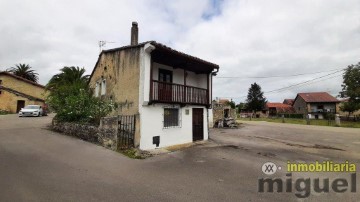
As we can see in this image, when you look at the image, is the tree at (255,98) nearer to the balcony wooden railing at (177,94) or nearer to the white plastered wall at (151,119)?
the balcony wooden railing at (177,94)

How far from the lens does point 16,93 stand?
30.7m

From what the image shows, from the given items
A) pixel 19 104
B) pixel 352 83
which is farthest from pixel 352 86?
pixel 19 104

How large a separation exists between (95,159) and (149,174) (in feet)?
8.53

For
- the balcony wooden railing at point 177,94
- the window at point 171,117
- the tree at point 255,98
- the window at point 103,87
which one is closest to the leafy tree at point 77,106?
the window at point 103,87

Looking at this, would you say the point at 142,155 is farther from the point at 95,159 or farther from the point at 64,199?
the point at 64,199

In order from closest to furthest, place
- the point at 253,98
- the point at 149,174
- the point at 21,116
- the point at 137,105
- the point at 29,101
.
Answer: the point at 149,174
the point at 137,105
the point at 21,116
the point at 29,101
the point at 253,98

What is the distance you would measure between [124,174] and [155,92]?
5676mm

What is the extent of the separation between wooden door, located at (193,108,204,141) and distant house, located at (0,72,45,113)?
22.7 m

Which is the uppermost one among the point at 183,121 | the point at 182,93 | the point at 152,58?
the point at 152,58

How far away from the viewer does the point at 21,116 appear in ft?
74.9

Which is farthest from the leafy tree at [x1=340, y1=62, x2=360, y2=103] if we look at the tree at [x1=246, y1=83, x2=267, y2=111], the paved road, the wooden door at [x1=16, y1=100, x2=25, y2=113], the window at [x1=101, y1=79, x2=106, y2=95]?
the wooden door at [x1=16, y1=100, x2=25, y2=113]

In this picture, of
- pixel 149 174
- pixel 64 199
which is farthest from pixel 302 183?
pixel 64 199

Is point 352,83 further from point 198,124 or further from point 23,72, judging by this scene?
point 23,72

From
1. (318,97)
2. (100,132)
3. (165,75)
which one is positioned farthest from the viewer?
(318,97)
